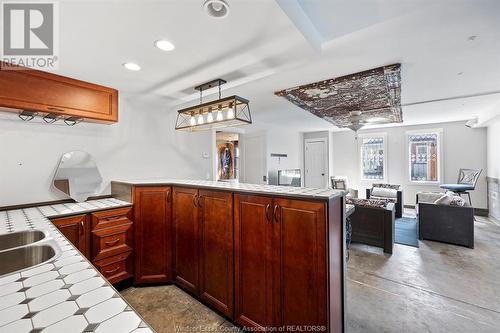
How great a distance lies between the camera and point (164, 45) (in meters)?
1.87

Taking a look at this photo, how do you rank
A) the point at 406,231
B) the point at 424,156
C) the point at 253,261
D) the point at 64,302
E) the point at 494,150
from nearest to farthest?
the point at 64,302 → the point at 253,261 → the point at 406,231 → the point at 494,150 → the point at 424,156

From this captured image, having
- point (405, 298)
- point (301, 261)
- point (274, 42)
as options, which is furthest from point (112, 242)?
point (405, 298)

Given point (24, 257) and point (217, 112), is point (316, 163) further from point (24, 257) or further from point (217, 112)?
point (24, 257)

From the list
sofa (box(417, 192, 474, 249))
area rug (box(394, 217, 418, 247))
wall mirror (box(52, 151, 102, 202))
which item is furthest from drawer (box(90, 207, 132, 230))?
sofa (box(417, 192, 474, 249))

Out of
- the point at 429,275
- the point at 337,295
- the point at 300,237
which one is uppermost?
the point at 300,237

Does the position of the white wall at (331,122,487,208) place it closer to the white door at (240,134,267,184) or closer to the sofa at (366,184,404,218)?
the sofa at (366,184,404,218)

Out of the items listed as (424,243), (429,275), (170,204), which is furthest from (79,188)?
A: (424,243)

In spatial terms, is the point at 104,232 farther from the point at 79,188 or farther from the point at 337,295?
the point at 337,295

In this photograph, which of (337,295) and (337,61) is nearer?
(337,295)

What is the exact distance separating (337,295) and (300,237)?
19.8 inches

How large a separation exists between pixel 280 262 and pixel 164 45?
6.50 feet

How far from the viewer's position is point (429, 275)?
110 inches

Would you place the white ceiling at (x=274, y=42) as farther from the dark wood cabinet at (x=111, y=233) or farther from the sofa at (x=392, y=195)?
the sofa at (x=392, y=195)

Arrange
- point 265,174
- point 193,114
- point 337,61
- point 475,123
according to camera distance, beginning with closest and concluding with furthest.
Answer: point 337,61 < point 193,114 < point 265,174 < point 475,123
